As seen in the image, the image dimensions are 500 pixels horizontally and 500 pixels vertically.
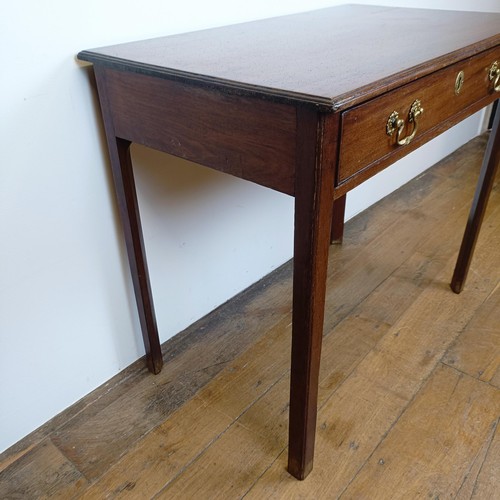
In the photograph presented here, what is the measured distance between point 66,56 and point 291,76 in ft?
1.47

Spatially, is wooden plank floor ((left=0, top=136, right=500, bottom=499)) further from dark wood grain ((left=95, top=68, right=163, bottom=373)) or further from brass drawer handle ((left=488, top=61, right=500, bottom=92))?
brass drawer handle ((left=488, top=61, right=500, bottom=92))

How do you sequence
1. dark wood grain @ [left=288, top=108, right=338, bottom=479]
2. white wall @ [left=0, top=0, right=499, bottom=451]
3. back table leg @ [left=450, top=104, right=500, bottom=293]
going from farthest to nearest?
back table leg @ [left=450, top=104, right=500, bottom=293], white wall @ [left=0, top=0, right=499, bottom=451], dark wood grain @ [left=288, top=108, right=338, bottom=479]

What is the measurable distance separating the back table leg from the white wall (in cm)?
60

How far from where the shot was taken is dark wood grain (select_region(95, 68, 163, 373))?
0.96 meters

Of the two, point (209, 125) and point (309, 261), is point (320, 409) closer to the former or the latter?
point (309, 261)

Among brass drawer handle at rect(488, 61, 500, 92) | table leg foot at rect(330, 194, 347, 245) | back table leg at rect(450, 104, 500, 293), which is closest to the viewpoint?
brass drawer handle at rect(488, 61, 500, 92)

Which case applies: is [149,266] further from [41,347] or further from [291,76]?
[291,76]

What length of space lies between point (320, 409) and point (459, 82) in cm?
76

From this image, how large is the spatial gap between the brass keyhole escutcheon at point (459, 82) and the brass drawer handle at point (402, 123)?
14 centimetres

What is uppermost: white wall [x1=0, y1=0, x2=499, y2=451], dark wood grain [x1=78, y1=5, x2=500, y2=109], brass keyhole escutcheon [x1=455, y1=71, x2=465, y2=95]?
dark wood grain [x1=78, y1=5, x2=500, y2=109]

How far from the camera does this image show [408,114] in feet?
2.54

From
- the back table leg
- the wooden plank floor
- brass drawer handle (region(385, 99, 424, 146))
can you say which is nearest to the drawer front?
brass drawer handle (region(385, 99, 424, 146))

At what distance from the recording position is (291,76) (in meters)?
0.70

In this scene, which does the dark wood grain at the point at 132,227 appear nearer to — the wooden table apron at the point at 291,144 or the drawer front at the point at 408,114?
the wooden table apron at the point at 291,144
